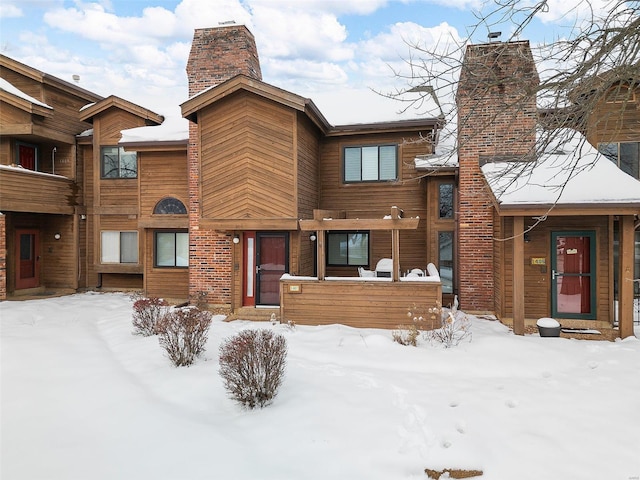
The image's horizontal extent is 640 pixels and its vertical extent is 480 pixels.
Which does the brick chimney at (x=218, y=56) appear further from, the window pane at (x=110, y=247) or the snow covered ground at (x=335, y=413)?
the snow covered ground at (x=335, y=413)

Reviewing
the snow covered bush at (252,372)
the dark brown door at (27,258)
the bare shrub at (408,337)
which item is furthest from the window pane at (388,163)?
the dark brown door at (27,258)

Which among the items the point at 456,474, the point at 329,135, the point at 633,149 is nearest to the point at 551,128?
the point at 456,474

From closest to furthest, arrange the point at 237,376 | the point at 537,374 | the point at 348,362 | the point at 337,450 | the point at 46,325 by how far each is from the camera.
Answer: the point at 337,450 < the point at 237,376 < the point at 537,374 < the point at 348,362 < the point at 46,325

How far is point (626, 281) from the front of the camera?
26.2 feet

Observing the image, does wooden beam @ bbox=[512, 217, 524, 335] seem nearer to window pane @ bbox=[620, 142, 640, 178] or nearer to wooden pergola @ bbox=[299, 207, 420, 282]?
wooden pergola @ bbox=[299, 207, 420, 282]

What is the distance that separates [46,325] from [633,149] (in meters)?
17.4

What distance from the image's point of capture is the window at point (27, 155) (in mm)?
14047

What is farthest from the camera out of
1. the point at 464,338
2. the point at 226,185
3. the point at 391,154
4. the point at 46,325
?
the point at 391,154

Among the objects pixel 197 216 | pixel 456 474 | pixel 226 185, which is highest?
pixel 226 185

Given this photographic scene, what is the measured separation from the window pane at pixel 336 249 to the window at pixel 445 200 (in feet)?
10.1

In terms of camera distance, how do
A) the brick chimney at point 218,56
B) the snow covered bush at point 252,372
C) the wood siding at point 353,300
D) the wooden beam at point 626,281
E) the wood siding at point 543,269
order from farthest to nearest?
the brick chimney at point 218,56
the wood siding at point 543,269
the wood siding at point 353,300
the wooden beam at point 626,281
the snow covered bush at point 252,372

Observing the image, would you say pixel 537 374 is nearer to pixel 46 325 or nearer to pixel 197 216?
pixel 197 216

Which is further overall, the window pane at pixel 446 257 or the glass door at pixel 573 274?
the window pane at pixel 446 257

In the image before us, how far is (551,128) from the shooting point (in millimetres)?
4059
